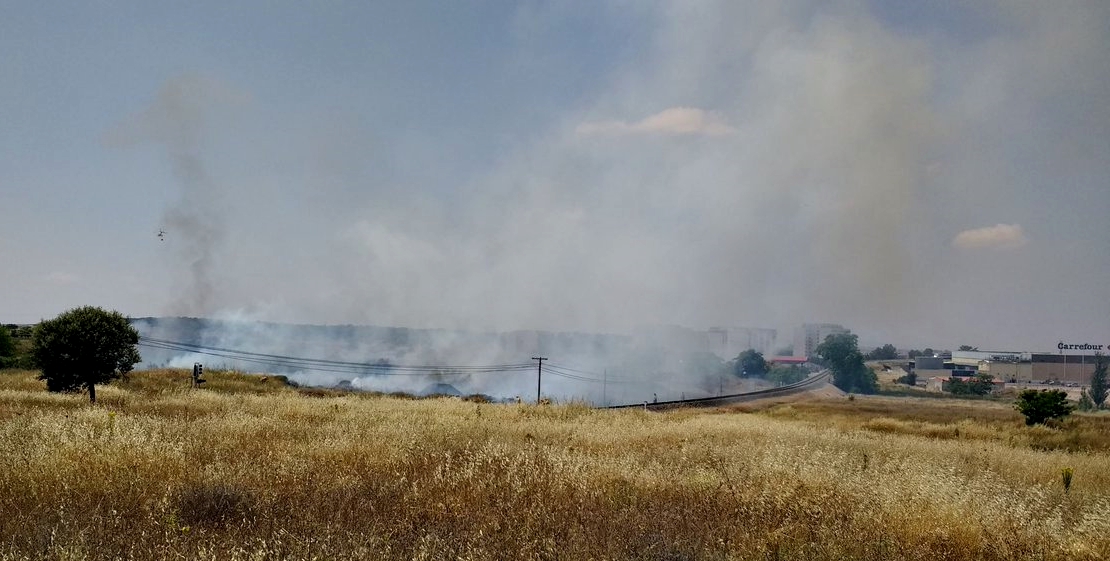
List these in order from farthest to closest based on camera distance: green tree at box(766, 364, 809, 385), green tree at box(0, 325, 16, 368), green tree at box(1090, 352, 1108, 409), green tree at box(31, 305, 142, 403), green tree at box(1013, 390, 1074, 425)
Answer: green tree at box(766, 364, 809, 385) → green tree at box(1090, 352, 1108, 409) → green tree at box(0, 325, 16, 368) → green tree at box(1013, 390, 1074, 425) → green tree at box(31, 305, 142, 403)

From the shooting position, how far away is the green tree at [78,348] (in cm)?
2531

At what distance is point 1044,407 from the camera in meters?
35.5

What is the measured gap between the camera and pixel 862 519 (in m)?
7.34

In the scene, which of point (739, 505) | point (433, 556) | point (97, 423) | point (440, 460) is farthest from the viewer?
point (97, 423)

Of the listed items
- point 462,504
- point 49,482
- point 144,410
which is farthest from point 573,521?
point 144,410

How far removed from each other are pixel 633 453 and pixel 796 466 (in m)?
2.95

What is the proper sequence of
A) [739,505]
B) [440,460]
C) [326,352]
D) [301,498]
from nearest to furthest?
[301,498], [739,505], [440,460], [326,352]

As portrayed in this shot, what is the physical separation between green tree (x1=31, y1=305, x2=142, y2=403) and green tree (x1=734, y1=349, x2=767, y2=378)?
519 feet

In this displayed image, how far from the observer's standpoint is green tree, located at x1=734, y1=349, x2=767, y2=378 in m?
170

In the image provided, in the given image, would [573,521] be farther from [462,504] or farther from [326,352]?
[326,352]

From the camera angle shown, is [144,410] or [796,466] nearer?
[796,466]

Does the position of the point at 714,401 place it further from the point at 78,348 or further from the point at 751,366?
the point at 751,366

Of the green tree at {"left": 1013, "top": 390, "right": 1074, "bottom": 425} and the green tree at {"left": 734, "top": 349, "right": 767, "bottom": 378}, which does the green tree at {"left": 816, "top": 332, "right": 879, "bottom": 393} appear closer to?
the green tree at {"left": 734, "top": 349, "right": 767, "bottom": 378}

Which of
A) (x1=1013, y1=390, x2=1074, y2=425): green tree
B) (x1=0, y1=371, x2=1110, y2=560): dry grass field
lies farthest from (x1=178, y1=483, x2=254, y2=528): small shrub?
(x1=1013, y1=390, x2=1074, y2=425): green tree
